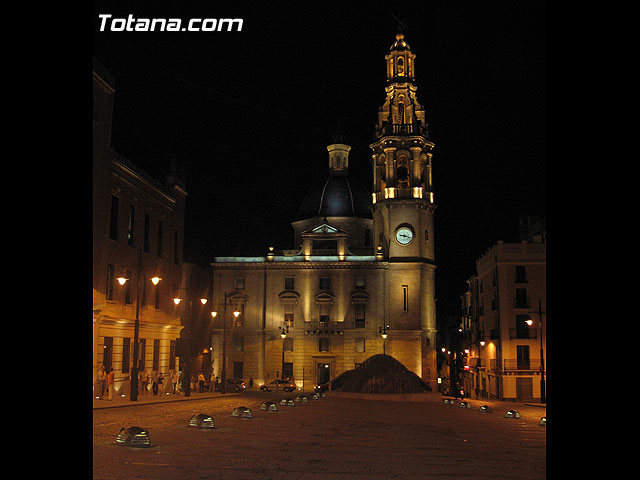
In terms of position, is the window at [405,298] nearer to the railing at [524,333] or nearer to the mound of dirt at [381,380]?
the railing at [524,333]

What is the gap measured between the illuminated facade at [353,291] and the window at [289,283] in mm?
101

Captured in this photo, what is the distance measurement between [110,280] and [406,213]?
39985 millimetres

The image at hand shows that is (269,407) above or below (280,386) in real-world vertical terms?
above

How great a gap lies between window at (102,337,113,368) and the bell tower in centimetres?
3872

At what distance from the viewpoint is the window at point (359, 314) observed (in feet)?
221

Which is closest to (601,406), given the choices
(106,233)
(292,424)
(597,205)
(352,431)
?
(597,205)

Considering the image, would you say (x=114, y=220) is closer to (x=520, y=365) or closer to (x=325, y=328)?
(x=520, y=365)

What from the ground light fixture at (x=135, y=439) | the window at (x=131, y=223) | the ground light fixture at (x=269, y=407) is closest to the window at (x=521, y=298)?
the window at (x=131, y=223)

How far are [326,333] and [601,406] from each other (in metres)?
63.6

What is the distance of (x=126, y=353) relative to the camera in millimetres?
33531

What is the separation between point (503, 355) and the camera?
50875 millimetres

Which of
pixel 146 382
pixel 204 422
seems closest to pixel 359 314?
pixel 146 382

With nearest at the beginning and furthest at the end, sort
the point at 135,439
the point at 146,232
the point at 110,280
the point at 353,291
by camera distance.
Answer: the point at 135,439 → the point at 110,280 → the point at 146,232 → the point at 353,291

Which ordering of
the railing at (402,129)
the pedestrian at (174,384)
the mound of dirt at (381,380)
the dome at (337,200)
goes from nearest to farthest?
the pedestrian at (174,384) → the mound of dirt at (381,380) → the railing at (402,129) → the dome at (337,200)
